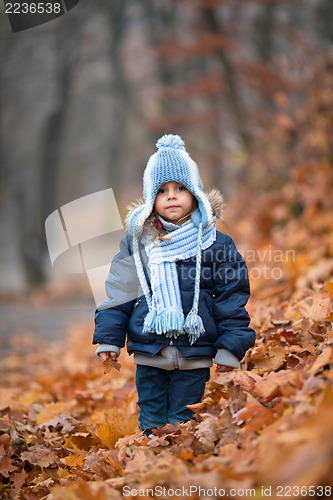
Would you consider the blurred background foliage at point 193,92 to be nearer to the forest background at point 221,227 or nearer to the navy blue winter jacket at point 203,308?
the forest background at point 221,227

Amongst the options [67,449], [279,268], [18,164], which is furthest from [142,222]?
[18,164]

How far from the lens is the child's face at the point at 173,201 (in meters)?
3.06

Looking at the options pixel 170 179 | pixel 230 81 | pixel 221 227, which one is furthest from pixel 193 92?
pixel 170 179

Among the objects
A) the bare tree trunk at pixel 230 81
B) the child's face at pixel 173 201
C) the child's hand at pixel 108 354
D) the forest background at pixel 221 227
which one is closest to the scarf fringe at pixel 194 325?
the forest background at pixel 221 227

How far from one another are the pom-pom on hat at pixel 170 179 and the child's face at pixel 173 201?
5cm

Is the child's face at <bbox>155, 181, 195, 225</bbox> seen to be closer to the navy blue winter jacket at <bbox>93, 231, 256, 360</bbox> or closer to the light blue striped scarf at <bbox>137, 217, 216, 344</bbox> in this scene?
the light blue striped scarf at <bbox>137, 217, 216, 344</bbox>

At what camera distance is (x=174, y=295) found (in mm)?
2936

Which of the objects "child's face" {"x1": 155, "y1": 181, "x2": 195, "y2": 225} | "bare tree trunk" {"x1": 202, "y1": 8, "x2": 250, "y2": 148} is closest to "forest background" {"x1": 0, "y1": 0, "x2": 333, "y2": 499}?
"bare tree trunk" {"x1": 202, "y1": 8, "x2": 250, "y2": 148}

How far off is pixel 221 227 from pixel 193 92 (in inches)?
173

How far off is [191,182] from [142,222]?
1.24 feet

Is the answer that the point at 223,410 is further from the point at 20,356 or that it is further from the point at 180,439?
the point at 20,356

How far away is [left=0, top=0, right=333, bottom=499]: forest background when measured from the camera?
2.28m

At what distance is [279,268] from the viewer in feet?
21.1

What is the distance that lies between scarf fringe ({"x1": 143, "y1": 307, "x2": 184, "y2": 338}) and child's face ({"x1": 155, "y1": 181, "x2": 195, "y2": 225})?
58 centimetres
